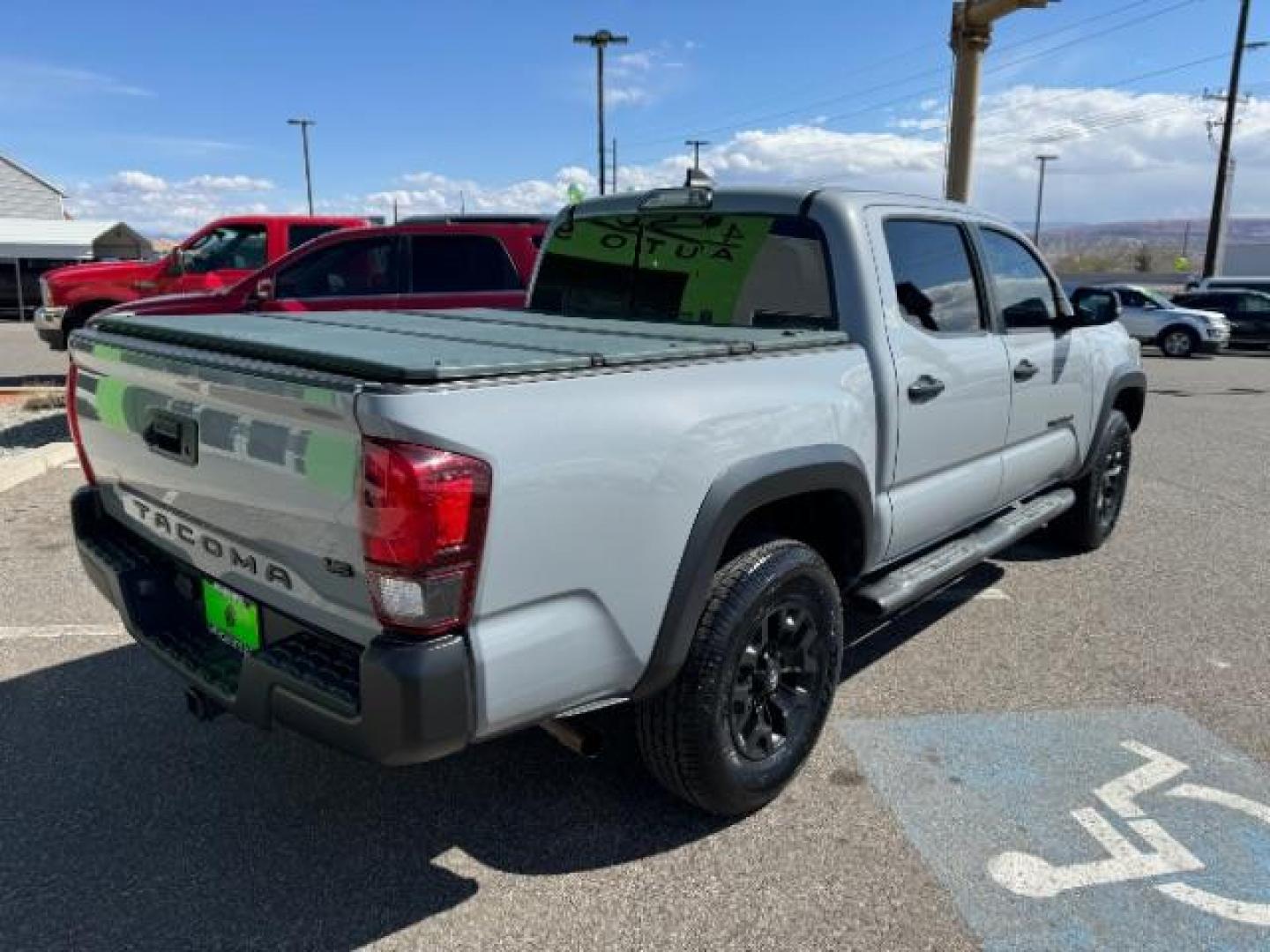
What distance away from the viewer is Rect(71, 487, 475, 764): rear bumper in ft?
6.71

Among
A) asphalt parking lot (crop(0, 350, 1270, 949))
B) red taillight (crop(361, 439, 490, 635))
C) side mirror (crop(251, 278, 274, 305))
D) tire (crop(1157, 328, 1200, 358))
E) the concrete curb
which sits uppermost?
side mirror (crop(251, 278, 274, 305))

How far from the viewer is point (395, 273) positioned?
27.2 ft

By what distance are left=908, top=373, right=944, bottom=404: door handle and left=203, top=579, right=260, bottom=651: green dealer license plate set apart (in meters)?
2.22

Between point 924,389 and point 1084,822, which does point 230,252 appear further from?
point 1084,822

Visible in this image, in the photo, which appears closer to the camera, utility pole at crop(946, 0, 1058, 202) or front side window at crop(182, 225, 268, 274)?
front side window at crop(182, 225, 268, 274)

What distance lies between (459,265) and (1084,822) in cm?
663

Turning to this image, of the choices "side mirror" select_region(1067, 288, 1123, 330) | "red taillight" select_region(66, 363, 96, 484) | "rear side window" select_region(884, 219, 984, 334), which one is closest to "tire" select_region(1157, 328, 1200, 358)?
"side mirror" select_region(1067, 288, 1123, 330)

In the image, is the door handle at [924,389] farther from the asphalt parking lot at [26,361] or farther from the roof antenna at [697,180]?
the asphalt parking lot at [26,361]

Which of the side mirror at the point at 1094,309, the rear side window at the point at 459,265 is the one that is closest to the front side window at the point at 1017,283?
the side mirror at the point at 1094,309

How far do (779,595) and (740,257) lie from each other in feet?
4.84

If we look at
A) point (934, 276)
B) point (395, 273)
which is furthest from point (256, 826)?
point (395, 273)

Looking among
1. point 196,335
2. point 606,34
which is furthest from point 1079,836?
point 606,34

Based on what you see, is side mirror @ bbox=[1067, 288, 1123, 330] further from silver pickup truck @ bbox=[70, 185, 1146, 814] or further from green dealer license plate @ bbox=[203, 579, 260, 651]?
green dealer license plate @ bbox=[203, 579, 260, 651]

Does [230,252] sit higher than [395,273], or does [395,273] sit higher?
[230,252]
